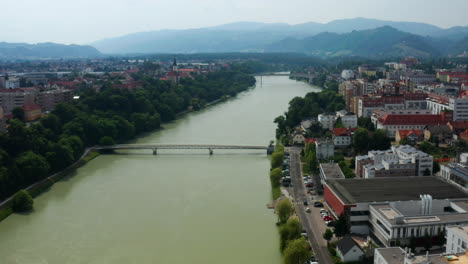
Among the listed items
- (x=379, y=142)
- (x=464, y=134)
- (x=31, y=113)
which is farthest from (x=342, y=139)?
(x=31, y=113)

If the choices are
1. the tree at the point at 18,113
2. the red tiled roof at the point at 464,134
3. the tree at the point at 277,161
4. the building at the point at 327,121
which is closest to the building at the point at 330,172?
the tree at the point at 277,161

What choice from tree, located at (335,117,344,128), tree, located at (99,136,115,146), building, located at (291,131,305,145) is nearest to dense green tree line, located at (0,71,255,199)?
tree, located at (99,136,115,146)

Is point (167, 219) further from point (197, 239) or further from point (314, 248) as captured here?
point (314, 248)

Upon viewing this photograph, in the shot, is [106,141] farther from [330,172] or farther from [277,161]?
[330,172]

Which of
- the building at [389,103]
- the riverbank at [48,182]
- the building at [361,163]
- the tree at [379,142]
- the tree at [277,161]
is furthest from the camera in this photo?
the building at [389,103]

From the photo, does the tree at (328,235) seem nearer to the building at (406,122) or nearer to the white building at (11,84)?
the building at (406,122)

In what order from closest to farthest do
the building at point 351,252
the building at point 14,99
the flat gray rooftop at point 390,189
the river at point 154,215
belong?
1. the building at point 351,252
2. the river at point 154,215
3. the flat gray rooftop at point 390,189
4. the building at point 14,99

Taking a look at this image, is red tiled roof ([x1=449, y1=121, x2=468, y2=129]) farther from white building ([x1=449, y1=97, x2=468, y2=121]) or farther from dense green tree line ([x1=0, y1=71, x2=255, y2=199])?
dense green tree line ([x1=0, y1=71, x2=255, y2=199])
